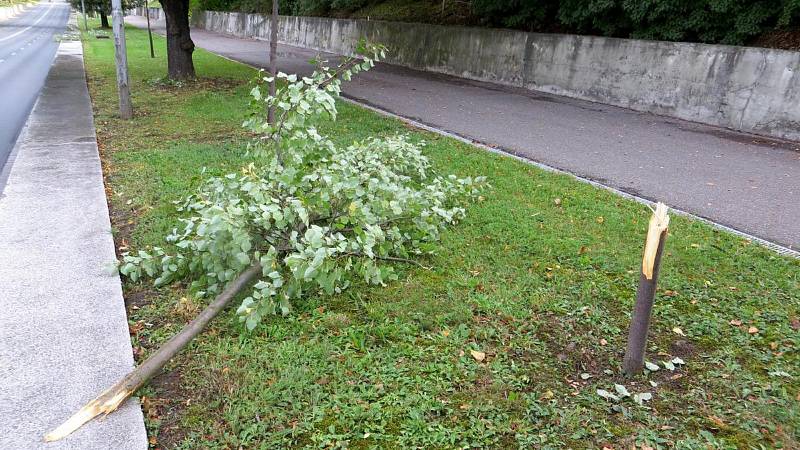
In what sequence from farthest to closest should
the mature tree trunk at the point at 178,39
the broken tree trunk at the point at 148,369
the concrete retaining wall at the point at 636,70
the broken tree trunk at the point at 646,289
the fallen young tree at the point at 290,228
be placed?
the mature tree trunk at the point at 178,39 → the concrete retaining wall at the point at 636,70 → the fallen young tree at the point at 290,228 → the broken tree trunk at the point at 646,289 → the broken tree trunk at the point at 148,369

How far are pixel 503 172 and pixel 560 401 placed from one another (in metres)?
4.25

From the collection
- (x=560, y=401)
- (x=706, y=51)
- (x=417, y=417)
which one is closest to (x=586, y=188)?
(x=560, y=401)

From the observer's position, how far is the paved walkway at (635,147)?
20.2 ft

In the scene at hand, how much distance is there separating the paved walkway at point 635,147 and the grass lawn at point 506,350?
1.03 metres

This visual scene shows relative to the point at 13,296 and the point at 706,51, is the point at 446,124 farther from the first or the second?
the point at 13,296

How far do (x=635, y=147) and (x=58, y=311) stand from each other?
7.69 metres

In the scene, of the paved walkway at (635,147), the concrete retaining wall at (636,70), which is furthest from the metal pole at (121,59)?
the concrete retaining wall at (636,70)

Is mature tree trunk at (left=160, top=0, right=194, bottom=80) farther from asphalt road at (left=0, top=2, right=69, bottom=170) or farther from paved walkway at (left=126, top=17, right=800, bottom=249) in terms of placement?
paved walkway at (left=126, top=17, right=800, bottom=249)

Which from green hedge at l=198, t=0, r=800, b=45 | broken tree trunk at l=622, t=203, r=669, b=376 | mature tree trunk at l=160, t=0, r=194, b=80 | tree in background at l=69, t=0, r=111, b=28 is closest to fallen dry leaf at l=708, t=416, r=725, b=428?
broken tree trunk at l=622, t=203, r=669, b=376

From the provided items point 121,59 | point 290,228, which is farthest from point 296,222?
point 121,59

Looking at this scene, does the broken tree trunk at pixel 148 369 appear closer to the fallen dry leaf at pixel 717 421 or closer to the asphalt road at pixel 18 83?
the fallen dry leaf at pixel 717 421

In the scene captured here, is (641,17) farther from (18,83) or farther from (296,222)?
(18,83)

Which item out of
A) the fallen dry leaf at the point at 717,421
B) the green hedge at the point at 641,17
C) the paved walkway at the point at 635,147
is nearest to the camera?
the fallen dry leaf at the point at 717,421

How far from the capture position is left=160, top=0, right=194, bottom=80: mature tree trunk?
1384cm
